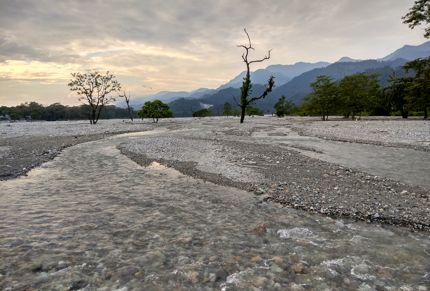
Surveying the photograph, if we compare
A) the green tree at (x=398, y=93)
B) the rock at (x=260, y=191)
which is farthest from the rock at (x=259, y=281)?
the green tree at (x=398, y=93)

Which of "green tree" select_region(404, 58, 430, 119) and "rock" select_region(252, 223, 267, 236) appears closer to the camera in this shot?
"rock" select_region(252, 223, 267, 236)

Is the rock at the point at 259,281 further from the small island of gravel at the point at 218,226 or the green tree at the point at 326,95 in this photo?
the green tree at the point at 326,95

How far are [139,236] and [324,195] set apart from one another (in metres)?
8.31

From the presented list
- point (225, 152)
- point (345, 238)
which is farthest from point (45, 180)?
point (345, 238)

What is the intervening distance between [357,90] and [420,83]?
26.0m

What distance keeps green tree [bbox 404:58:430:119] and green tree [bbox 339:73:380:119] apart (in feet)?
44.9

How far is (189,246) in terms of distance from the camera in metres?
9.29

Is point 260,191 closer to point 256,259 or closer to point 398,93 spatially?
point 256,259

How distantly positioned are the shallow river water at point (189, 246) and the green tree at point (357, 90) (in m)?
73.6

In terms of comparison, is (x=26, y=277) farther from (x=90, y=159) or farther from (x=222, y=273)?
(x=90, y=159)

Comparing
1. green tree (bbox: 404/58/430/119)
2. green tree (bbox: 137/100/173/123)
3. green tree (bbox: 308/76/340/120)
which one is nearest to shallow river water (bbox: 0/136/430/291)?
green tree (bbox: 404/58/430/119)

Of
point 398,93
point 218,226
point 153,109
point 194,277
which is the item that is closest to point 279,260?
point 194,277

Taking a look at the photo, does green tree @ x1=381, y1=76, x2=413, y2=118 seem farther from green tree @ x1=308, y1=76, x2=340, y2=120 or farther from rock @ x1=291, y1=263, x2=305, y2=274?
rock @ x1=291, y1=263, x2=305, y2=274

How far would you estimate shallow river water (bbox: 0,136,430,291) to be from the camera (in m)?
7.45
